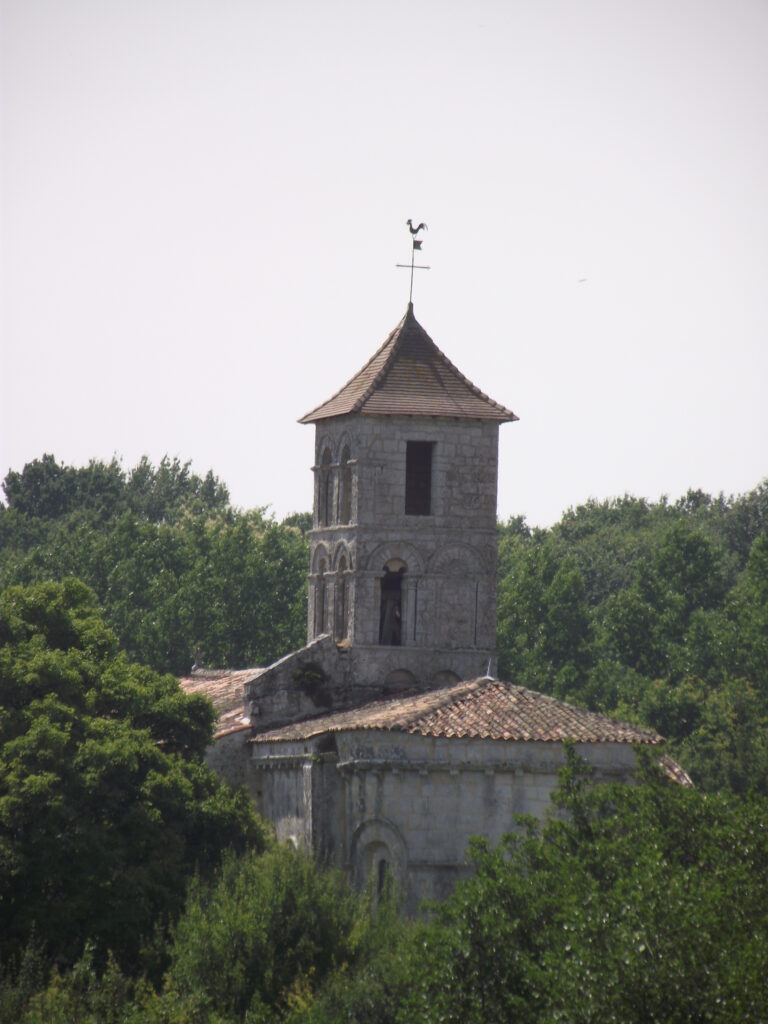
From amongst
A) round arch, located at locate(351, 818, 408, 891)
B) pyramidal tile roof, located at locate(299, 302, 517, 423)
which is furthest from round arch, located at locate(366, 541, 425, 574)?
round arch, located at locate(351, 818, 408, 891)

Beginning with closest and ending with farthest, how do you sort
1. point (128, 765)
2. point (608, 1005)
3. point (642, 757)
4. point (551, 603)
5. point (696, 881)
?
1. point (608, 1005)
2. point (696, 881)
3. point (642, 757)
4. point (128, 765)
5. point (551, 603)

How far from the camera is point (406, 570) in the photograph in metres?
46.2

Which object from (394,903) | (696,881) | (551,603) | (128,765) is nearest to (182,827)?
(128,765)

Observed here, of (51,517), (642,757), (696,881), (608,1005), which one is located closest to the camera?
(608,1005)

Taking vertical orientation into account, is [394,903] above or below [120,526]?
below

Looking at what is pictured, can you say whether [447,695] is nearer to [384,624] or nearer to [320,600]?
[384,624]

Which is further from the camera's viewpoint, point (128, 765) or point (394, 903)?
point (128, 765)

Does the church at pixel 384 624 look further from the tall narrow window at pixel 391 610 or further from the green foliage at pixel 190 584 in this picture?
the green foliage at pixel 190 584

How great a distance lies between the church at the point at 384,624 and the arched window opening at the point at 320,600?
0.04 metres

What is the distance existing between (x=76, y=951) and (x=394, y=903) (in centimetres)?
557

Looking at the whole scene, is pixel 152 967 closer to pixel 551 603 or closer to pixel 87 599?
pixel 87 599

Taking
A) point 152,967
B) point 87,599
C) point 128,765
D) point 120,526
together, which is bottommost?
point 152,967

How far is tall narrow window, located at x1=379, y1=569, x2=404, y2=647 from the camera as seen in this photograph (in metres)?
46.5

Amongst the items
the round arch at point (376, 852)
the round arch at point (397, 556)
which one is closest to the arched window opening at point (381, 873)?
the round arch at point (376, 852)
